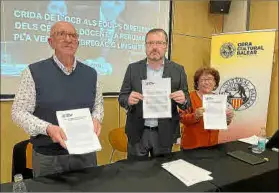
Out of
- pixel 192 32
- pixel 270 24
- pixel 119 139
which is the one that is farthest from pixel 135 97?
pixel 270 24

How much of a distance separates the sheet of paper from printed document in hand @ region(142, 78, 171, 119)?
0.32 metres

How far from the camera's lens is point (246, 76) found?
152 inches

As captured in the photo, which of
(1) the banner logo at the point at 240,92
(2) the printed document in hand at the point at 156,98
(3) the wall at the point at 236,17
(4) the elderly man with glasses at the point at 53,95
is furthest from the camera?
(3) the wall at the point at 236,17

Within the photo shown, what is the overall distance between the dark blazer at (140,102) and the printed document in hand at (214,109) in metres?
0.17

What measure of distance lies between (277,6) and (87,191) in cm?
410

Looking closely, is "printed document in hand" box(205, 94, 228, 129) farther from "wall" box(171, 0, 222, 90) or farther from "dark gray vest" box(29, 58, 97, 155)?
"wall" box(171, 0, 222, 90)

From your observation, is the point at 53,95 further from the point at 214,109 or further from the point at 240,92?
the point at 240,92

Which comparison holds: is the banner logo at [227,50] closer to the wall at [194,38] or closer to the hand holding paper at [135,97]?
the wall at [194,38]

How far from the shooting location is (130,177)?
146 cm

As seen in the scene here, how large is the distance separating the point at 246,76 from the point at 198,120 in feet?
6.30

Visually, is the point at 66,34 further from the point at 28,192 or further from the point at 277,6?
the point at 277,6

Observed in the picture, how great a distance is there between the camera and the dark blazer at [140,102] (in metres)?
2.23

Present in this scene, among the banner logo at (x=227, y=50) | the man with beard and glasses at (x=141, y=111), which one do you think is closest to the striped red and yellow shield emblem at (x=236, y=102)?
the banner logo at (x=227, y=50)

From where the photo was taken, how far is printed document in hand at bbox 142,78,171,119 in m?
2.01
